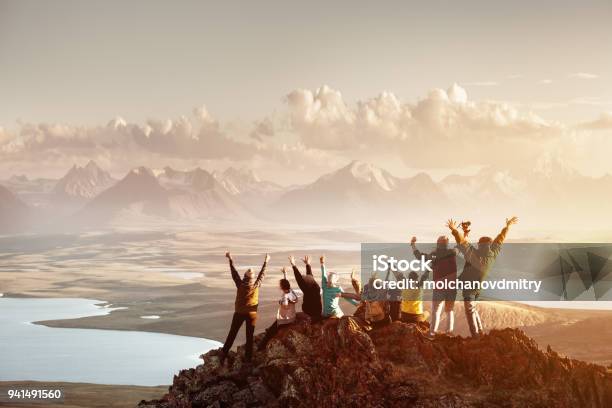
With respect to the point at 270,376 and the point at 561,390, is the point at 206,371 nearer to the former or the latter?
the point at 270,376

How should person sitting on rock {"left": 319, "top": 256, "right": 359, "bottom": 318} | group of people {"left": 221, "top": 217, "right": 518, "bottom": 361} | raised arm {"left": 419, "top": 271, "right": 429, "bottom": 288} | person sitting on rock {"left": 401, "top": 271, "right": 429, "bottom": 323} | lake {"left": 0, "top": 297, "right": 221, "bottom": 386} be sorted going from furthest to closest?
lake {"left": 0, "top": 297, "right": 221, "bottom": 386}
person sitting on rock {"left": 401, "top": 271, "right": 429, "bottom": 323}
person sitting on rock {"left": 319, "top": 256, "right": 359, "bottom": 318}
raised arm {"left": 419, "top": 271, "right": 429, "bottom": 288}
group of people {"left": 221, "top": 217, "right": 518, "bottom": 361}

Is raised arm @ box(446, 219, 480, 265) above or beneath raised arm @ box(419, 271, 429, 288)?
above

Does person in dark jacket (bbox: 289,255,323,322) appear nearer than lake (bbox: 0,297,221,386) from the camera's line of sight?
Yes

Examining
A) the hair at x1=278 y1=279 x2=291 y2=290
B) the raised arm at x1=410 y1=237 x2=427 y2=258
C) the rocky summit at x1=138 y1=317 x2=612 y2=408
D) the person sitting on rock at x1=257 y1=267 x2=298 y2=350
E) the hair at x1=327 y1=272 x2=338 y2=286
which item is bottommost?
the rocky summit at x1=138 y1=317 x2=612 y2=408

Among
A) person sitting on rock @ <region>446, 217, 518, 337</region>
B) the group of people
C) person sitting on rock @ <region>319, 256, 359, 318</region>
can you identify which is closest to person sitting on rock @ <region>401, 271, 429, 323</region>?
the group of people

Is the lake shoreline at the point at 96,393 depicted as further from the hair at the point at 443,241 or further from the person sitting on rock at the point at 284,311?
the hair at the point at 443,241

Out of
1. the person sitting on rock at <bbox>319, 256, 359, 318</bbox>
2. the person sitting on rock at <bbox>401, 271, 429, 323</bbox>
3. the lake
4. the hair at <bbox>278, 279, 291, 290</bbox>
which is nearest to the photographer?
the hair at <bbox>278, 279, 291, 290</bbox>

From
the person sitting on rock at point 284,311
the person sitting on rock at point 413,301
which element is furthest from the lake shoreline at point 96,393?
the person sitting on rock at point 413,301

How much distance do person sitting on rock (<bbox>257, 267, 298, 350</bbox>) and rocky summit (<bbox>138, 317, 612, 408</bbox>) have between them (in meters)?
0.19

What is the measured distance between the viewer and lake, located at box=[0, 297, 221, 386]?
112 m

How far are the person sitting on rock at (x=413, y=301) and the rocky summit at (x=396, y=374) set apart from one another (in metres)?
0.41

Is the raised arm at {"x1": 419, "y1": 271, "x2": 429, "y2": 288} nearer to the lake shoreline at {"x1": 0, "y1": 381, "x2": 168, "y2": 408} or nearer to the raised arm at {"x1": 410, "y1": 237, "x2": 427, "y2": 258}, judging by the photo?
the raised arm at {"x1": 410, "y1": 237, "x2": 427, "y2": 258}

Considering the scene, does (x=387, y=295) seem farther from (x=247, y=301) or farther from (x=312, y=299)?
(x=247, y=301)

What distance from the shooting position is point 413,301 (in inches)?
651
